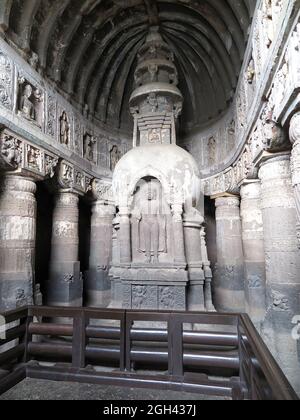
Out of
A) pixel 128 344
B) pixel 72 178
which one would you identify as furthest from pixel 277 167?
pixel 72 178

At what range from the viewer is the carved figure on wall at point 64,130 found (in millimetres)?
8672

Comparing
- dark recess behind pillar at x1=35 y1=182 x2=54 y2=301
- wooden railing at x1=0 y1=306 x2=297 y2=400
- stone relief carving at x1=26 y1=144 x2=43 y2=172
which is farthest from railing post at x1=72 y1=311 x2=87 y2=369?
dark recess behind pillar at x1=35 y1=182 x2=54 y2=301

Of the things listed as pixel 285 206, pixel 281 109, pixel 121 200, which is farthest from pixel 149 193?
pixel 281 109

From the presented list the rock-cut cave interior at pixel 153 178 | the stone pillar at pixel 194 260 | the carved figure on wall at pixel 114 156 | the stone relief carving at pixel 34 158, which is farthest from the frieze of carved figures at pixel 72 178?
the stone pillar at pixel 194 260

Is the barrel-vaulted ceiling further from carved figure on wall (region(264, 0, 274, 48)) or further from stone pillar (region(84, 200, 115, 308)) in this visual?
stone pillar (region(84, 200, 115, 308))

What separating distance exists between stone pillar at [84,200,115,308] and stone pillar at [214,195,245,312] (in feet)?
13.0

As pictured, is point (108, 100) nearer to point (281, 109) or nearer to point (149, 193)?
point (149, 193)

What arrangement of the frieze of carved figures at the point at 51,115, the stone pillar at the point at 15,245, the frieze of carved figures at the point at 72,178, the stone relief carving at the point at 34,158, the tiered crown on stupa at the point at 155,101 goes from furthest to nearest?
the tiered crown on stupa at the point at 155,101 < the frieze of carved figures at the point at 72,178 < the frieze of carved figures at the point at 51,115 < the stone relief carving at the point at 34,158 < the stone pillar at the point at 15,245

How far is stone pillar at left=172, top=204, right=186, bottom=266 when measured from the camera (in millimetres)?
6557

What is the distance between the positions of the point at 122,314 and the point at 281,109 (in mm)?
3602

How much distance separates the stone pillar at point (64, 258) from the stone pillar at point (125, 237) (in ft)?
7.63

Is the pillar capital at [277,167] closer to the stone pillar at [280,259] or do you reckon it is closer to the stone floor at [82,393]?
the stone pillar at [280,259]

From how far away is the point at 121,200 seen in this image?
698cm

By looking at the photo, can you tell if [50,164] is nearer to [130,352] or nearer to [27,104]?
[27,104]
